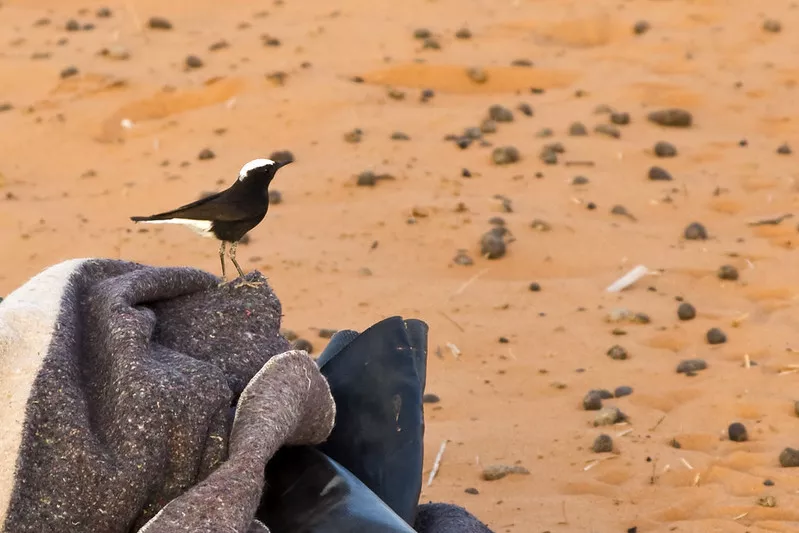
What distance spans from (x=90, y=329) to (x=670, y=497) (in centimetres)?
193

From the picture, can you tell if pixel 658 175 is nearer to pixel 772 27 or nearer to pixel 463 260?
pixel 463 260

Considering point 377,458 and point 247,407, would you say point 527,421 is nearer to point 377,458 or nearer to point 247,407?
point 377,458

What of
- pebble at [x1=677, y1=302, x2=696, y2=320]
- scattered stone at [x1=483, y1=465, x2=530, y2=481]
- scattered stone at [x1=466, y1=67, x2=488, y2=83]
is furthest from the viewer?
scattered stone at [x1=466, y1=67, x2=488, y2=83]

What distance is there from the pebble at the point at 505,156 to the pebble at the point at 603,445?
3003mm

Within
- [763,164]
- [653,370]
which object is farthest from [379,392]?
[763,164]

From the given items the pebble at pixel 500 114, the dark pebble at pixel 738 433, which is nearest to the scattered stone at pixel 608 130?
the pebble at pixel 500 114

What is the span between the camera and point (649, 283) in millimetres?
5207

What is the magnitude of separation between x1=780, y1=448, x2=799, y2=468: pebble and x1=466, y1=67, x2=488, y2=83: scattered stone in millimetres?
4568

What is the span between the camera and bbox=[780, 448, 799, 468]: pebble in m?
3.57

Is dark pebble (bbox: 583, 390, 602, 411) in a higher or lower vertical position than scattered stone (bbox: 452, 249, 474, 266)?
higher

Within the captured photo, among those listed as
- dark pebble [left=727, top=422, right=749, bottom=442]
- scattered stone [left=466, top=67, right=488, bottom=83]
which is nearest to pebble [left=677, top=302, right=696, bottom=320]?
dark pebble [left=727, top=422, right=749, bottom=442]

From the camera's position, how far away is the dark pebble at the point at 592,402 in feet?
13.4

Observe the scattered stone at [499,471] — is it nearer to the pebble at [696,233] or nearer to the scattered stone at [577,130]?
the pebble at [696,233]

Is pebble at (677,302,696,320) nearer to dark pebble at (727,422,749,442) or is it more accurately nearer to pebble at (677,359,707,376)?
pebble at (677,359,707,376)
